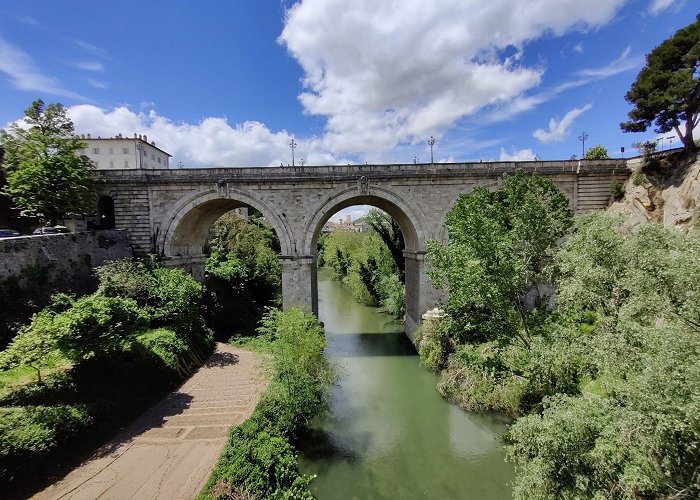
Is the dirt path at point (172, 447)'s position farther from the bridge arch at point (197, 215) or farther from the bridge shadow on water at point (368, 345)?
the bridge arch at point (197, 215)

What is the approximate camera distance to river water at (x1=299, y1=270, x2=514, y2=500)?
8.93 metres

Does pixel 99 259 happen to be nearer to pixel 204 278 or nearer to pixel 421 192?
pixel 204 278

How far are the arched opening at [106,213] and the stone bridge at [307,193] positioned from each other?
559 mm

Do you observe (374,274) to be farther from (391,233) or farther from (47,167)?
(47,167)

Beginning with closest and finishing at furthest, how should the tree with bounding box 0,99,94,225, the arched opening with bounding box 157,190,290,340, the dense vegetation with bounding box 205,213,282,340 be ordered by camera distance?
the tree with bounding box 0,99,94,225 < the arched opening with bounding box 157,190,290,340 < the dense vegetation with bounding box 205,213,282,340

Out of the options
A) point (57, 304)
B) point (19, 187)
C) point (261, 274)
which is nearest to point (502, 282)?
point (57, 304)

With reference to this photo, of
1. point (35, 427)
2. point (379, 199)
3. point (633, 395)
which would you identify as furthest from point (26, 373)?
point (633, 395)

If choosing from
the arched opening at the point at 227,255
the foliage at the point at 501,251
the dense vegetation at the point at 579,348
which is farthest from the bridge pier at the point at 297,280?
the foliage at the point at 501,251

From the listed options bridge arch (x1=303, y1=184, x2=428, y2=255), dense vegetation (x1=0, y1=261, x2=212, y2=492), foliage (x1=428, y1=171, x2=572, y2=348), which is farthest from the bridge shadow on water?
dense vegetation (x1=0, y1=261, x2=212, y2=492)

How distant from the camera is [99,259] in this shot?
16.1 m

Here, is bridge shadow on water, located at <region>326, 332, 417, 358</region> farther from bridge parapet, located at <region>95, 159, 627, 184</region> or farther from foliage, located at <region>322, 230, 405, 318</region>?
bridge parapet, located at <region>95, 159, 627, 184</region>

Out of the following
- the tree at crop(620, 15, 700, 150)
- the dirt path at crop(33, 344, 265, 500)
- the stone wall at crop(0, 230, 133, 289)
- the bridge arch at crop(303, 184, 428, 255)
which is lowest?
the dirt path at crop(33, 344, 265, 500)

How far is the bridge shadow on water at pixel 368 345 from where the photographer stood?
18188 mm

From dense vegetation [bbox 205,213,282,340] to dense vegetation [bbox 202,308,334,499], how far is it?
24.1ft
